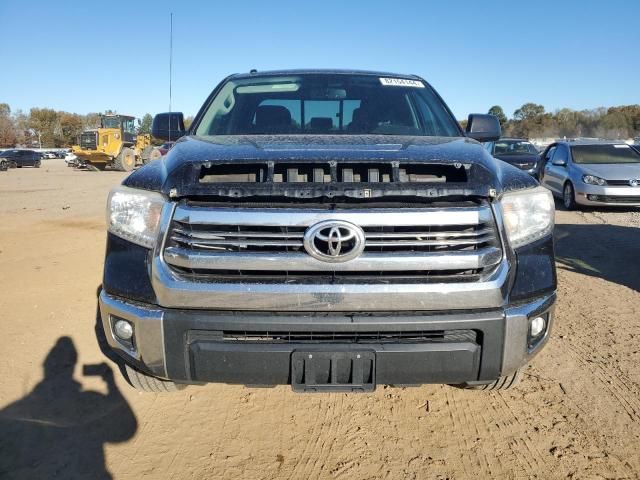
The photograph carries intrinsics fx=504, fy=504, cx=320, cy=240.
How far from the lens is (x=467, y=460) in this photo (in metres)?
2.57

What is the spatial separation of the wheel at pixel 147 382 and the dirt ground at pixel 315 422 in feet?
0.95

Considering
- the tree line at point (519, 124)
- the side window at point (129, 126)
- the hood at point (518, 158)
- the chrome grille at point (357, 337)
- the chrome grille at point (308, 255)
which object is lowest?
the chrome grille at point (357, 337)

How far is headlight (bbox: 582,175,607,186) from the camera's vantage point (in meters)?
10.6

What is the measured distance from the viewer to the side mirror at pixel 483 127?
3.77 metres

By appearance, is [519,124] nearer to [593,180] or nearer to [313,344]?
[593,180]

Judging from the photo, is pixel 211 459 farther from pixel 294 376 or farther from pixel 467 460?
pixel 467 460

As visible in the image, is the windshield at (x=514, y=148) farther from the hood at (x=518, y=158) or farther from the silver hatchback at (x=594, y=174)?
the silver hatchback at (x=594, y=174)

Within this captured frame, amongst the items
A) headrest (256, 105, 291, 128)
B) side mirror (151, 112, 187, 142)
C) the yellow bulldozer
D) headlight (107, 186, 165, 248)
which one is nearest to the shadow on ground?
headrest (256, 105, 291, 128)

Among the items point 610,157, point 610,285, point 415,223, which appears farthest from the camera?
point 610,157

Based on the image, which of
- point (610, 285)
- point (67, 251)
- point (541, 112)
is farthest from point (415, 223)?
point (541, 112)

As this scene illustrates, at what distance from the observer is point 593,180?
1070cm

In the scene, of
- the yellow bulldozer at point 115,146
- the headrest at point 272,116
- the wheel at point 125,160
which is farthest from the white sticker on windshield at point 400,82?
the wheel at point 125,160

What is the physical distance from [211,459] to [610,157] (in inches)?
475

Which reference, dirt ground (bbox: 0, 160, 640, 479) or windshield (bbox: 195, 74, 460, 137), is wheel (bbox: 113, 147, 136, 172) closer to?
dirt ground (bbox: 0, 160, 640, 479)
